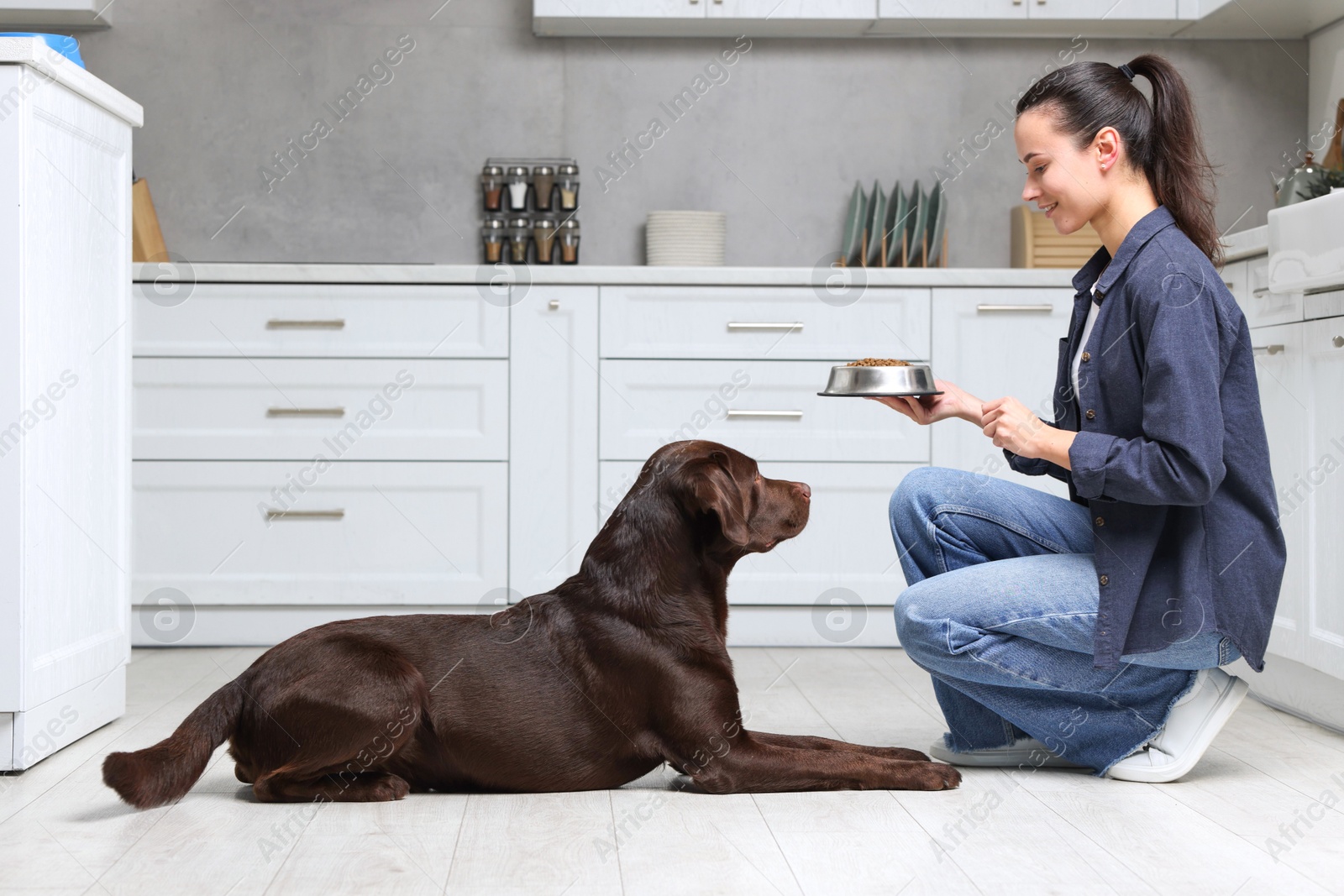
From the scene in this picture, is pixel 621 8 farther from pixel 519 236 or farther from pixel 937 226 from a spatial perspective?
pixel 937 226

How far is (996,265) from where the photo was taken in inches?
160

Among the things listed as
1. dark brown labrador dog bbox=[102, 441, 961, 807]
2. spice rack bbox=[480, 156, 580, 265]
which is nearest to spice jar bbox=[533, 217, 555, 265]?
spice rack bbox=[480, 156, 580, 265]

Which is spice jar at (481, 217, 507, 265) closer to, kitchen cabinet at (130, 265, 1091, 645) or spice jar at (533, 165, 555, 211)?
spice jar at (533, 165, 555, 211)

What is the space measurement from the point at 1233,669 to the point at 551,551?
1.75m

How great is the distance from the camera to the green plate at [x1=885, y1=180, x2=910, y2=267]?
147 inches

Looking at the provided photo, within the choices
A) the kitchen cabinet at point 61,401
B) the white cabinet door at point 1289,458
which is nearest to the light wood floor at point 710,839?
the kitchen cabinet at point 61,401

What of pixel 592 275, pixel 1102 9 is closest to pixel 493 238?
pixel 592 275

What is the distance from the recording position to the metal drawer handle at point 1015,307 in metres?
3.35

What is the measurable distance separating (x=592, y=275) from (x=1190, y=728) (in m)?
1.96

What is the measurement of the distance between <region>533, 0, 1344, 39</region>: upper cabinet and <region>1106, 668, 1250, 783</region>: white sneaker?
2445mm

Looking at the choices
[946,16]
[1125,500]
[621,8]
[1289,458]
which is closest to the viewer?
[1125,500]

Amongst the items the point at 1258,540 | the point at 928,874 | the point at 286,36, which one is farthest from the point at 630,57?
the point at 928,874

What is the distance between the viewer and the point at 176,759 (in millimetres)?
1693

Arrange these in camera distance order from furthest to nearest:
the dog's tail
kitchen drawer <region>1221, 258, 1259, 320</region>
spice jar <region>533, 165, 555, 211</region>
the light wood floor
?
spice jar <region>533, 165, 555, 211</region> → kitchen drawer <region>1221, 258, 1259, 320</region> → the dog's tail → the light wood floor
